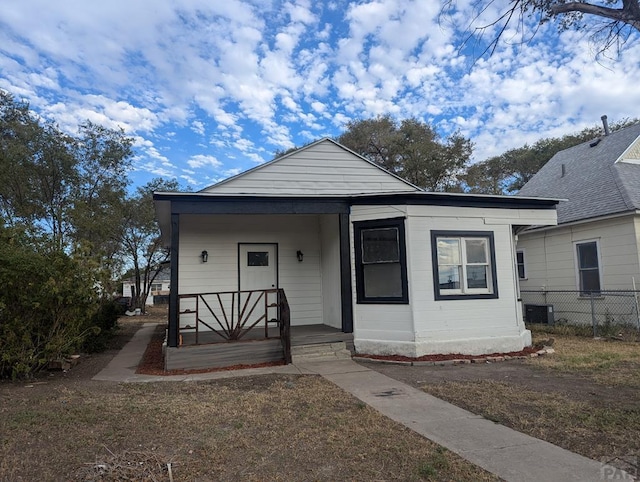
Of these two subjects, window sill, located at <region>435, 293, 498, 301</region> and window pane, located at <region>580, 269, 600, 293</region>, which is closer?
window sill, located at <region>435, 293, 498, 301</region>

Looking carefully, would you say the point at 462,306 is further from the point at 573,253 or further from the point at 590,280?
the point at 573,253

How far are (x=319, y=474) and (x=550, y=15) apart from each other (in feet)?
18.2

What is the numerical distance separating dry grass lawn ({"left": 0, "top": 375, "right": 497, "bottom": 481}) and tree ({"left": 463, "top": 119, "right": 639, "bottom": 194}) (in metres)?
22.1

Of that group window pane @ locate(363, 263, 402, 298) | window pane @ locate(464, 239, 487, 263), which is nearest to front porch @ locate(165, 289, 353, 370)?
window pane @ locate(363, 263, 402, 298)

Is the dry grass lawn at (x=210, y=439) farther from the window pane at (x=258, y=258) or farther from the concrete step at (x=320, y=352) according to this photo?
the window pane at (x=258, y=258)

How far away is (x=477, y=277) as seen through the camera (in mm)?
8320

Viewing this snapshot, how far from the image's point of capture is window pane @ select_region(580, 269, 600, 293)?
465 inches

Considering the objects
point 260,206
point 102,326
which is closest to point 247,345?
point 260,206

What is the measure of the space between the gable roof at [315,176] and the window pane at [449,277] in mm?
3735

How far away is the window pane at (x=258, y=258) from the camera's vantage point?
991cm

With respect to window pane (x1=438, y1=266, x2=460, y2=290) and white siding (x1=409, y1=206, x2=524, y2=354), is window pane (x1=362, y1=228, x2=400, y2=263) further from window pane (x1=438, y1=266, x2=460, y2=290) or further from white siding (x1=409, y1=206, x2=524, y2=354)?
window pane (x1=438, y1=266, x2=460, y2=290)


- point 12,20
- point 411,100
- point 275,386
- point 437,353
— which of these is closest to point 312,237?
point 437,353

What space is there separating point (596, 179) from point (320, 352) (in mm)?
10923

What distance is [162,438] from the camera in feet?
12.5
